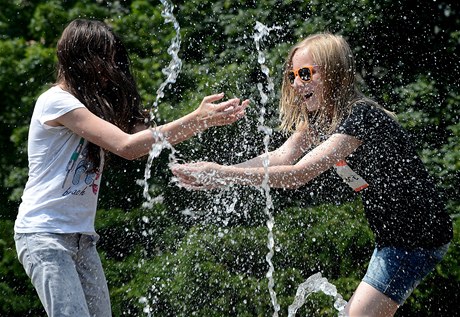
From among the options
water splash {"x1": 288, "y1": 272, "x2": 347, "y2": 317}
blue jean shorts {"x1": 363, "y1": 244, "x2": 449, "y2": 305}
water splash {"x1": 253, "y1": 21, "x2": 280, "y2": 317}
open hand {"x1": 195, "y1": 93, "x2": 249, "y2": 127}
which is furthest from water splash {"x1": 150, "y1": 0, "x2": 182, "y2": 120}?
blue jean shorts {"x1": 363, "y1": 244, "x2": 449, "y2": 305}

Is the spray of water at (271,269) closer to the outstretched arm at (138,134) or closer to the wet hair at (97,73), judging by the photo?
the outstretched arm at (138,134)

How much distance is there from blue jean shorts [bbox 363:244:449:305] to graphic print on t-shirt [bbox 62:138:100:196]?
1.08m

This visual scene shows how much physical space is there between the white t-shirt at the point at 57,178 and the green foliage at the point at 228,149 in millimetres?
1849

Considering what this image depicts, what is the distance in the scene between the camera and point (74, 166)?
2953 mm

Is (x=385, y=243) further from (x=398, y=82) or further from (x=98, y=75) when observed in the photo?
(x=398, y=82)

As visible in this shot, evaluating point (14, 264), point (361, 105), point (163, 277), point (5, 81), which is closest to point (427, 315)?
point (163, 277)

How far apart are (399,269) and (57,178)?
128 cm

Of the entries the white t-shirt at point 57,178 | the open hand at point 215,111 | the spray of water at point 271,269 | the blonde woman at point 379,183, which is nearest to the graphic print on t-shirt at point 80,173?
the white t-shirt at point 57,178

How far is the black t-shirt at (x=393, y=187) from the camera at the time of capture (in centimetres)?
316

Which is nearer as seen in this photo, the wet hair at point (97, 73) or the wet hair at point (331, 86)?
the wet hair at point (97, 73)

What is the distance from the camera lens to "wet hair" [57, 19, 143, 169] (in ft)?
10.2

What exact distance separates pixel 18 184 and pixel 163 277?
133 centimetres

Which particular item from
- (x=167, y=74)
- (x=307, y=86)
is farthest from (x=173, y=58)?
(x=307, y=86)

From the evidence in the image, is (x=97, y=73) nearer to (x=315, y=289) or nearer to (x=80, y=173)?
(x=80, y=173)
